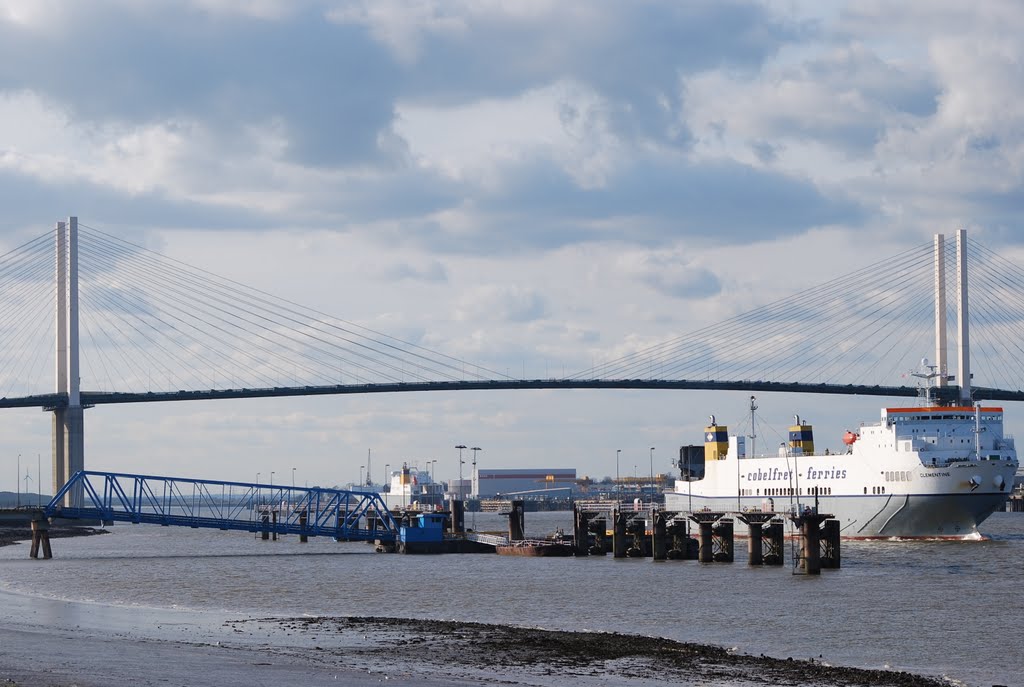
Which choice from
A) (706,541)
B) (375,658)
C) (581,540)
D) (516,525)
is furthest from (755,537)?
(375,658)

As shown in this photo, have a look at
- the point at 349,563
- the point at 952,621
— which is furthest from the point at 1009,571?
the point at 349,563

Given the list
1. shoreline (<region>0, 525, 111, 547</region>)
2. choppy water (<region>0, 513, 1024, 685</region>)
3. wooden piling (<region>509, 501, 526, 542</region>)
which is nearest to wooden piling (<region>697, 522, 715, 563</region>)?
choppy water (<region>0, 513, 1024, 685</region>)

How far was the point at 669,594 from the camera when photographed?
1710 inches

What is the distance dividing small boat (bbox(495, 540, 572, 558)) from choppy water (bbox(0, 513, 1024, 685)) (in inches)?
51.4

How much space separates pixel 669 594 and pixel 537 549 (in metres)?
22.0

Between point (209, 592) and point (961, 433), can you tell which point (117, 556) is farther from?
point (961, 433)

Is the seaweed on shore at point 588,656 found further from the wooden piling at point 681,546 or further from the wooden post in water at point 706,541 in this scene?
the wooden piling at point 681,546

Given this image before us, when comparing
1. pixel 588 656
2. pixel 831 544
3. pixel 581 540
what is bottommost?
pixel 588 656

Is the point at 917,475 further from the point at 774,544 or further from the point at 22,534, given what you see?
the point at 22,534

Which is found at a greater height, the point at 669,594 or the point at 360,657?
the point at 360,657

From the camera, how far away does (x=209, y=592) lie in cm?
4584

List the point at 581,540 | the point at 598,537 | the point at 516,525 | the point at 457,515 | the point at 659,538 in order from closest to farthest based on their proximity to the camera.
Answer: the point at 659,538
the point at 581,540
the point at 598,537
the point at 516,525
the point at 457,515

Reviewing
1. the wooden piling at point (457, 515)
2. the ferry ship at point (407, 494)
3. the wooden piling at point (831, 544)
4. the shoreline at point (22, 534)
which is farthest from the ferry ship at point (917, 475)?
the ferry ship at point (407, 494)

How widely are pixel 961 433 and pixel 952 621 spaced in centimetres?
3266
